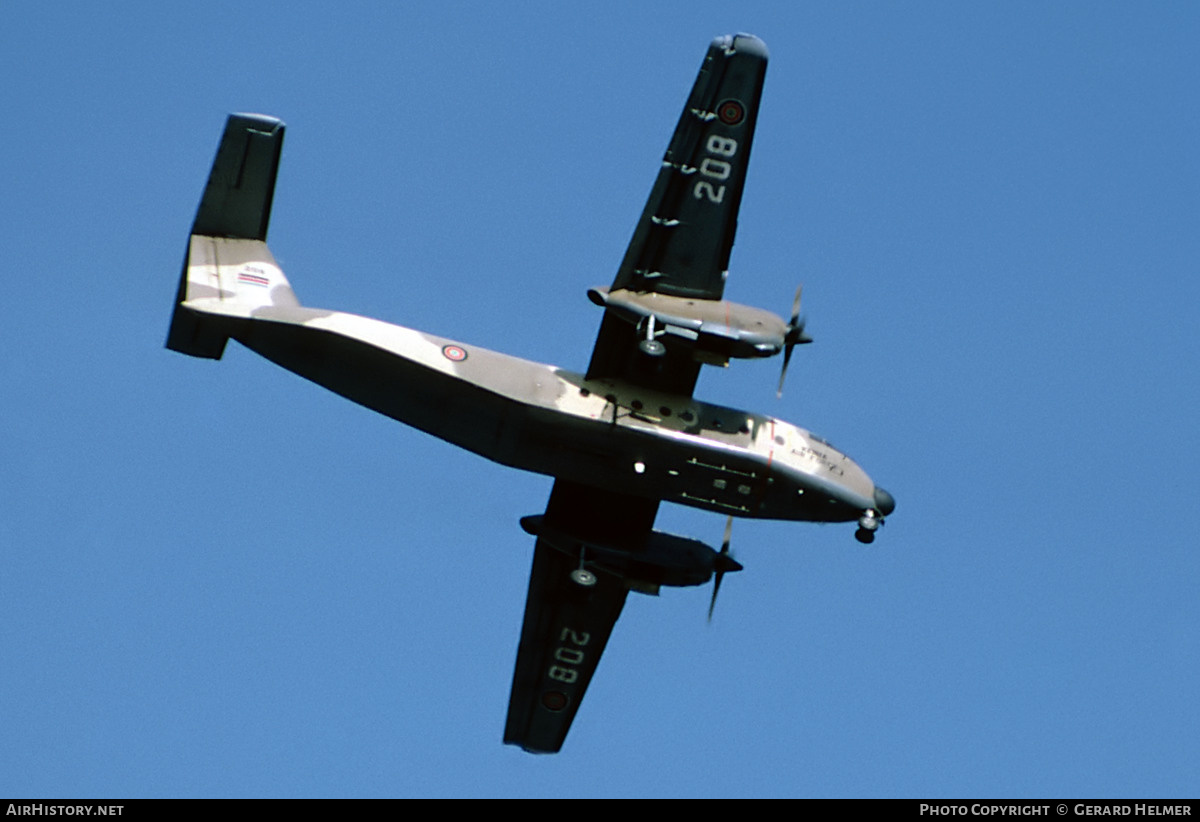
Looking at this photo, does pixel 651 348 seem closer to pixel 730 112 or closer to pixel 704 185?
pixel 704 185

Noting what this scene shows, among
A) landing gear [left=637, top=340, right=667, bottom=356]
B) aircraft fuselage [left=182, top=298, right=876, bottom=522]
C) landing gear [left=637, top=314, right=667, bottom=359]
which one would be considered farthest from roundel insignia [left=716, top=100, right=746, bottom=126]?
aircraft fuselage [left=182, top=298, right=876, bottom=522]

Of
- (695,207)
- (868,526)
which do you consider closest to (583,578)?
(868,526)

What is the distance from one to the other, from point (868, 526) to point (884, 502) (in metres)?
0.56

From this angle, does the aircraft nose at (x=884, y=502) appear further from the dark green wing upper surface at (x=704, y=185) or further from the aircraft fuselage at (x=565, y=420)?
the dark green wing upper surface at (x=704, y=185)

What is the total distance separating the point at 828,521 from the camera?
30.2 meters

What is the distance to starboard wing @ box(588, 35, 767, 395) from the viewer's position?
27.7 meters

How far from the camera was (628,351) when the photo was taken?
95.8 ft

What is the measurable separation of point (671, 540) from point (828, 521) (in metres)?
3.68

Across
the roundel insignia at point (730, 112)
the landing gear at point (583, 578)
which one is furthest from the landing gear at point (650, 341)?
the landing gear at point (583, 578)

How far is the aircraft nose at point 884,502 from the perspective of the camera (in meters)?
30.1

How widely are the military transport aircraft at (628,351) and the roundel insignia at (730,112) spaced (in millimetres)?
22
